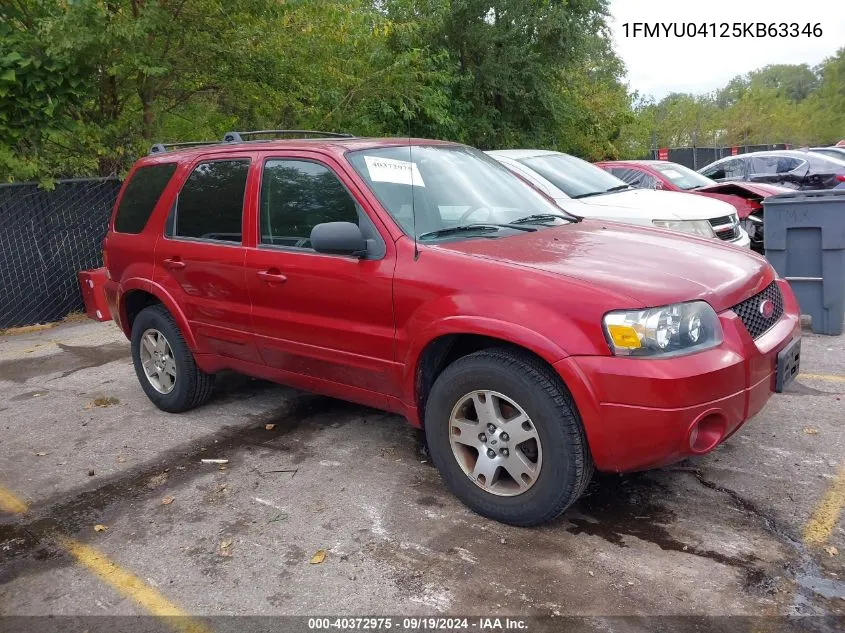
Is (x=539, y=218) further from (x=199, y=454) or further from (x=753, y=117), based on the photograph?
(x=753, y=117)

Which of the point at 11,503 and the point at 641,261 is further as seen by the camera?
the point at 11,503

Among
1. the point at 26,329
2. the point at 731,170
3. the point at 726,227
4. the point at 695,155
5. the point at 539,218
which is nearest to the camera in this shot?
the point at 539,218

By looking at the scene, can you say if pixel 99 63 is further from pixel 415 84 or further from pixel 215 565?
pixel 215 565

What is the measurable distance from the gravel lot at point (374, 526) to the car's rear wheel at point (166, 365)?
160 millimetres

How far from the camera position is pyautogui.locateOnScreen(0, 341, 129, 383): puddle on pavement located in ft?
23.0

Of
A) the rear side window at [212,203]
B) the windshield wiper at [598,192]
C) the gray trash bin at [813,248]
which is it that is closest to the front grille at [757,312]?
the rear side window at [212,203]

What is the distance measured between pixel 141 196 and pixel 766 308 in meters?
4.24

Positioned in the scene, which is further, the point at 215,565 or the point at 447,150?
the point at 447,150

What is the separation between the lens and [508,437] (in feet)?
11.6

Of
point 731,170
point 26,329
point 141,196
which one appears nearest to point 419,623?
point 141,196

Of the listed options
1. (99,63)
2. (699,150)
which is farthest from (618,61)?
(99,63)

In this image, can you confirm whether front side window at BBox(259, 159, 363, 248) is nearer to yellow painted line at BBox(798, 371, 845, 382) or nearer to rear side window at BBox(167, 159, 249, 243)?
rear side window at BBox(167, 159, 249, 243)

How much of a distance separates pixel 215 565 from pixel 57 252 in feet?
23.1

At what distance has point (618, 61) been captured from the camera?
3403 cm
